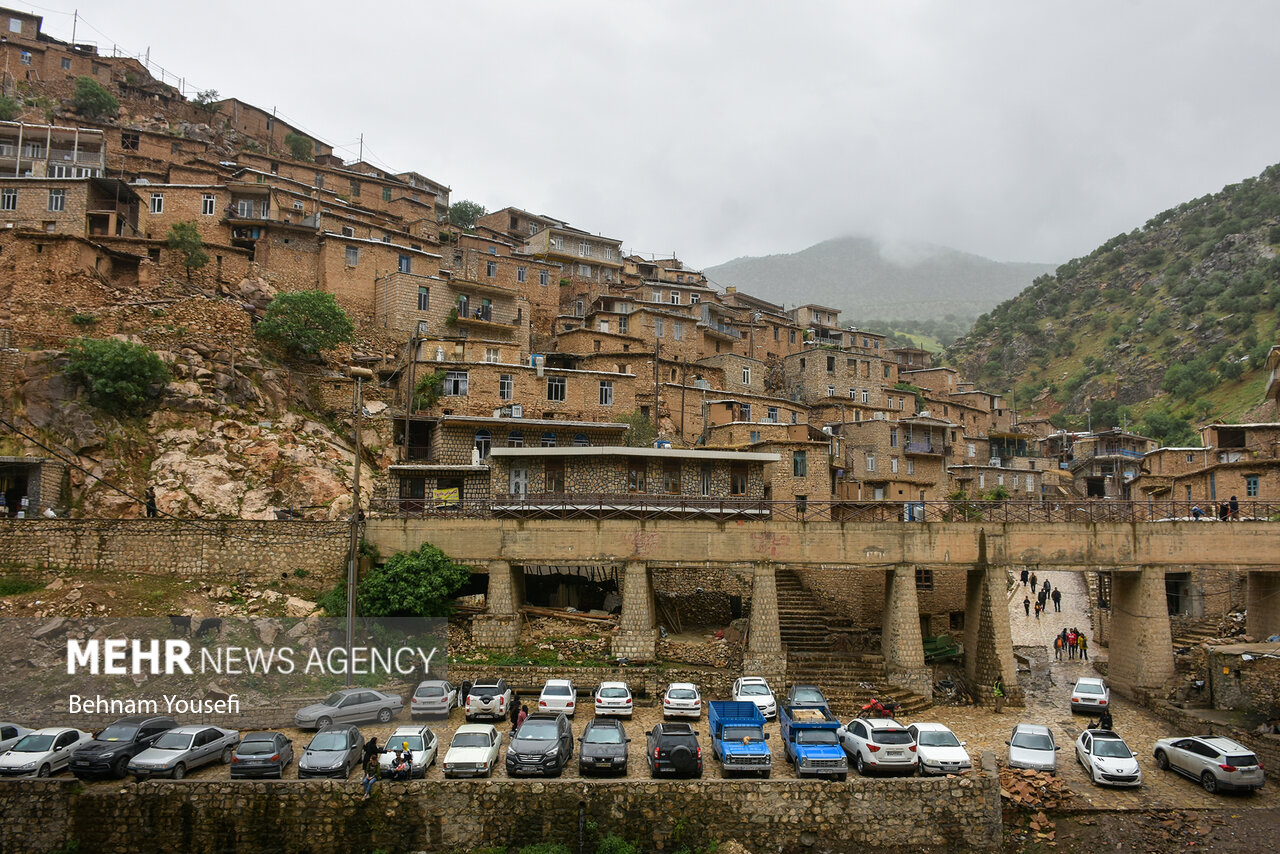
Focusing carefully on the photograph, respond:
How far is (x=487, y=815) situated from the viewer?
20688 millimetres

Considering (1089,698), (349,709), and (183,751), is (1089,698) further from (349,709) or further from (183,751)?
(183,751)

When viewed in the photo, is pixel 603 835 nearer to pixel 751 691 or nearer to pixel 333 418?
pixel 751 691

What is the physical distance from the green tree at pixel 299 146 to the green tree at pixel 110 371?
150 feet

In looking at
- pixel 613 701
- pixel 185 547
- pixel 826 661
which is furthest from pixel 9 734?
pixel 826 661

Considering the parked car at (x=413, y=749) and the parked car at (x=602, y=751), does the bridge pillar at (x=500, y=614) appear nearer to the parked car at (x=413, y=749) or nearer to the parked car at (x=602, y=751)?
the parked car at (x=413, y=749)

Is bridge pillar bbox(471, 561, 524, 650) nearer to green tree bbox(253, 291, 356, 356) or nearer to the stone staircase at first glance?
the stone staircase

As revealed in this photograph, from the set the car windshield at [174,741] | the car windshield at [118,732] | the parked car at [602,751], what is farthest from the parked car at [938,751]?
the car windshield at [118,732]

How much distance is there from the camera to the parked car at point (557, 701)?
1027 inches

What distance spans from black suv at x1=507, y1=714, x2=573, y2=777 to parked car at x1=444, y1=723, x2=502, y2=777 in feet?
1.78

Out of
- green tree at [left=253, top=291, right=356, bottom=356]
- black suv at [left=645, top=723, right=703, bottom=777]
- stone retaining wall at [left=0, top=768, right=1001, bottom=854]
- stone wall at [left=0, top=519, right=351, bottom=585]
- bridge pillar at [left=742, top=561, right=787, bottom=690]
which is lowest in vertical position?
stone retaining wall at [left=0, top=768, right=1001, bottom=854]

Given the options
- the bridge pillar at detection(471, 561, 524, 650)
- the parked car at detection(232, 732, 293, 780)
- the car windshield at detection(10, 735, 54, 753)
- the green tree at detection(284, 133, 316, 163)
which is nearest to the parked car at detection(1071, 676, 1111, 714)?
the bridge pillar at detection(471, 561, 524, 650)

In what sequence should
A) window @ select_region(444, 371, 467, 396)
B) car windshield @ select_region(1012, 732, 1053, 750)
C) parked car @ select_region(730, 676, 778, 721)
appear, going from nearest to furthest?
car windshield @ select_region(1012, 732, 1053, 750) < parked car @ select_region(730, 676, 778, 721) < window @ select_region(444, 371, 467, 396)

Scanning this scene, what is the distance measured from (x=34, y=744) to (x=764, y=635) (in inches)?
886

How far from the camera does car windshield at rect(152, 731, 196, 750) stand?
21.2 meters
